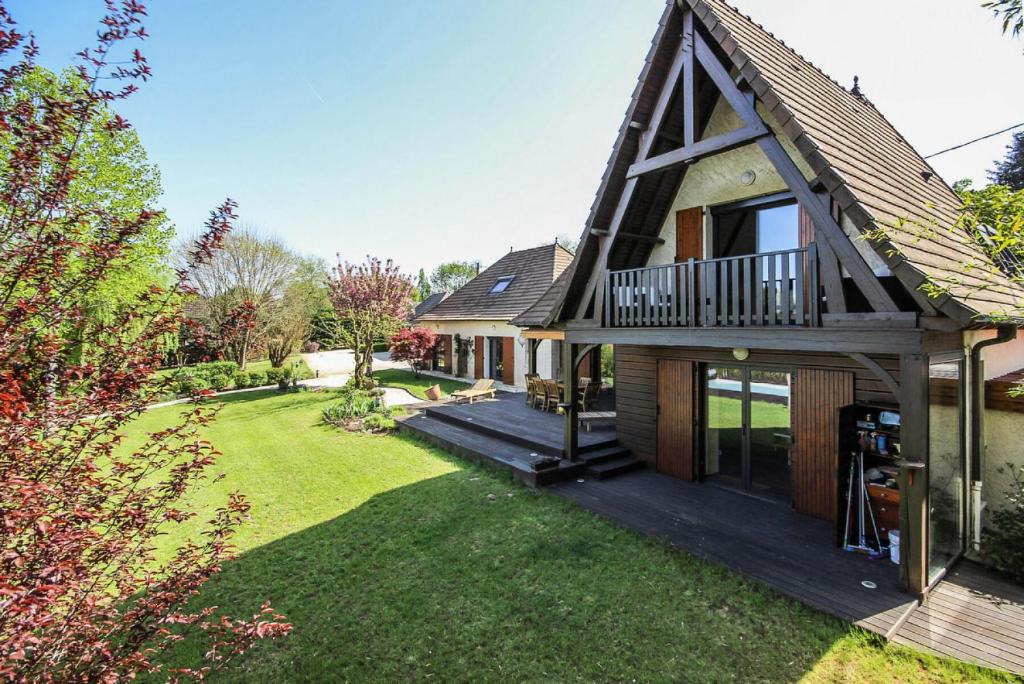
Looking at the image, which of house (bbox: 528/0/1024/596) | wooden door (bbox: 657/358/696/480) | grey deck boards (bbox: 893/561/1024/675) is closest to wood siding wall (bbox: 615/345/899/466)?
house (bbox: 528/0/1024/596)

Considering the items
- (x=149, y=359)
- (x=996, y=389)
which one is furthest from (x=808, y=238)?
(x=149, y=359)

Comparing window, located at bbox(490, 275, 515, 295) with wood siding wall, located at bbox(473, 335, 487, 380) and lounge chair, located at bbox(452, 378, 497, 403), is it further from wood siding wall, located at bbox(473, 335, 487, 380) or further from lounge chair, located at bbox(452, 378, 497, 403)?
lounge chair, located at bbox(452, 378, 497, 403)

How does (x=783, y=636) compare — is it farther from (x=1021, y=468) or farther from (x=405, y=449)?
(x=405, y=449)

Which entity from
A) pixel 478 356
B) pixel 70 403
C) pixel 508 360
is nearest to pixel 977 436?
pixel 70 403

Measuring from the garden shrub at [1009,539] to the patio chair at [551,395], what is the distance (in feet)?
31.3

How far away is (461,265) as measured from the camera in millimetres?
83000

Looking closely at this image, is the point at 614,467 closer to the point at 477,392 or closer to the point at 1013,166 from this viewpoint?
the point at 477,392

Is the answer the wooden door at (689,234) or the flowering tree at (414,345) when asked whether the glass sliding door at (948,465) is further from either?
the flowering tree at (414,345)

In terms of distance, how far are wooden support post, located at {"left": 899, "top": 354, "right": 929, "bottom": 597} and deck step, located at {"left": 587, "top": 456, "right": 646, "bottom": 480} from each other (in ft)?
15.5

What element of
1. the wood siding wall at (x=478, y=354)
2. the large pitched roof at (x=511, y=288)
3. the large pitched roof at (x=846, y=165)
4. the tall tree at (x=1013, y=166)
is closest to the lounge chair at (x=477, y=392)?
the large pitched roof at (x=511, y=288)

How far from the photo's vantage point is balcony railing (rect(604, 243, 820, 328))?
634 cm

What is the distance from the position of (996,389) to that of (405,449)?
11548mm

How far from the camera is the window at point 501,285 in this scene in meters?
23.5

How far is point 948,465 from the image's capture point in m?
6.31
